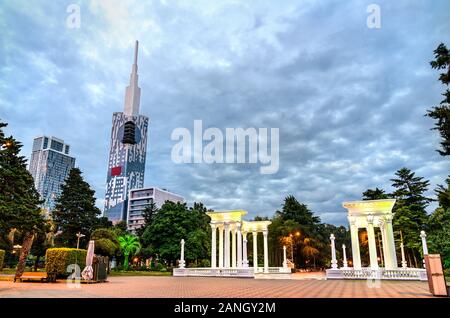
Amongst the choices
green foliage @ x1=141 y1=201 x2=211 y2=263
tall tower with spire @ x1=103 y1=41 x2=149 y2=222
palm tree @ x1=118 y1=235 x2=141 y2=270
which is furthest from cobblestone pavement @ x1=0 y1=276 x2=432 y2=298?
tall tower with spire @ x1=103 y1=41 x2=149 y2=222

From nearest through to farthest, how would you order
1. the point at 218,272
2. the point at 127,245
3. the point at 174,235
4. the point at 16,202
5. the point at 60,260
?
the point at 60,260
the point at 16,202
the point at 218,272
the point at 174,235
the point at 127,245

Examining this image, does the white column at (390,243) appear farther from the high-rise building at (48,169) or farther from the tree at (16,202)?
the high-rise building at (48,169)

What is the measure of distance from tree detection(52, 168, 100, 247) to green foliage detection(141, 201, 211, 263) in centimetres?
817

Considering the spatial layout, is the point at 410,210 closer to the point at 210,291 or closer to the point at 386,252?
the point at 386,252

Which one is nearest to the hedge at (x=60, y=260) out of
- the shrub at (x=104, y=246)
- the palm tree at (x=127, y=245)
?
the shrub at (x=104, y=246)

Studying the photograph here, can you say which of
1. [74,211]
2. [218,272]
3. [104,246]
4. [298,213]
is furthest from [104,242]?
[298,213]

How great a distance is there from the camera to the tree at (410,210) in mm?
37656

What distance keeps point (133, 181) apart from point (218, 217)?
148 m

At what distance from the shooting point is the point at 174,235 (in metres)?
41.9

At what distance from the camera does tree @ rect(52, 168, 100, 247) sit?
40875 millimetres

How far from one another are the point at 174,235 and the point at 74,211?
13.9 meters
